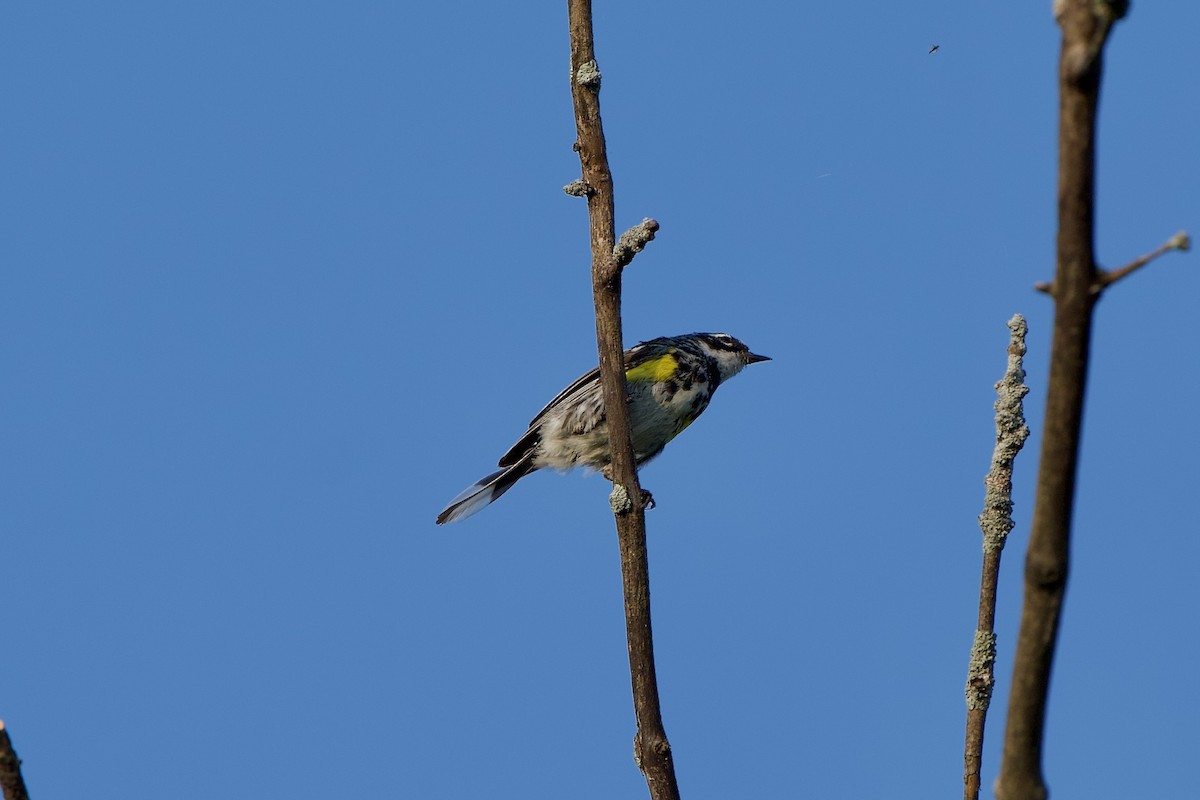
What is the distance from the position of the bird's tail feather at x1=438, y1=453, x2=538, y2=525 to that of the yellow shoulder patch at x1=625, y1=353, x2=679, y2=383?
0.83 meters

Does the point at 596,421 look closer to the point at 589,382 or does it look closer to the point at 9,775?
the point at 589,382

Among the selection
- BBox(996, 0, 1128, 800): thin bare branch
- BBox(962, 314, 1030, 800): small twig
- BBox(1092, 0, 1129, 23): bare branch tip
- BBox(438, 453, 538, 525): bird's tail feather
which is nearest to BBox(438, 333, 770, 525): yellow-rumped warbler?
BBox(438, 453, 538, 525): bird's tail feather

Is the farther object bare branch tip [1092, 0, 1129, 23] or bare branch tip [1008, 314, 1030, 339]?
bare branch tip [1008, 314, 1030, 339]

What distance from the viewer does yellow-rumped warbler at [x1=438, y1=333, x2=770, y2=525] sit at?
311 inches

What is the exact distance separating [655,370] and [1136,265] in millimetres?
6309

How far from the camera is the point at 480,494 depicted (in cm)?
804

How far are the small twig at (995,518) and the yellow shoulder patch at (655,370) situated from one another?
16.0 feet

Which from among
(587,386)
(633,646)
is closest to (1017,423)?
(633,646)

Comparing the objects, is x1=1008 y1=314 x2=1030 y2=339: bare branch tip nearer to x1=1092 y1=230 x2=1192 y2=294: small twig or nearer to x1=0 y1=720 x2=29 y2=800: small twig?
x1=1092 y1=230 x2=1192 y2=294: small twig

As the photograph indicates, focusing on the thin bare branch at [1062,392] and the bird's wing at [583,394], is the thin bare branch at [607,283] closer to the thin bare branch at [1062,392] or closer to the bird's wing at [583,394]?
the thin bare branch at [1062,392]

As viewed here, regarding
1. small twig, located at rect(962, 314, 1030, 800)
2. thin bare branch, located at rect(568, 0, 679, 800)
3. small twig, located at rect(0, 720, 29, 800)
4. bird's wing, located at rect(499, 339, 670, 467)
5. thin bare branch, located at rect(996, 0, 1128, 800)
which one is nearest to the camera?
thin bare branch, located at rect(996, 0, 1128, 800)

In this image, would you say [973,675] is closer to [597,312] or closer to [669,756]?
[669,756]

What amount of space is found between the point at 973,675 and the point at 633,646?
97 cm

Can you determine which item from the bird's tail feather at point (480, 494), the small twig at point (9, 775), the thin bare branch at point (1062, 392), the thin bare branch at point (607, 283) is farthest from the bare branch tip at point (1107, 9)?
the bird's tail feather at point (480, 494)
